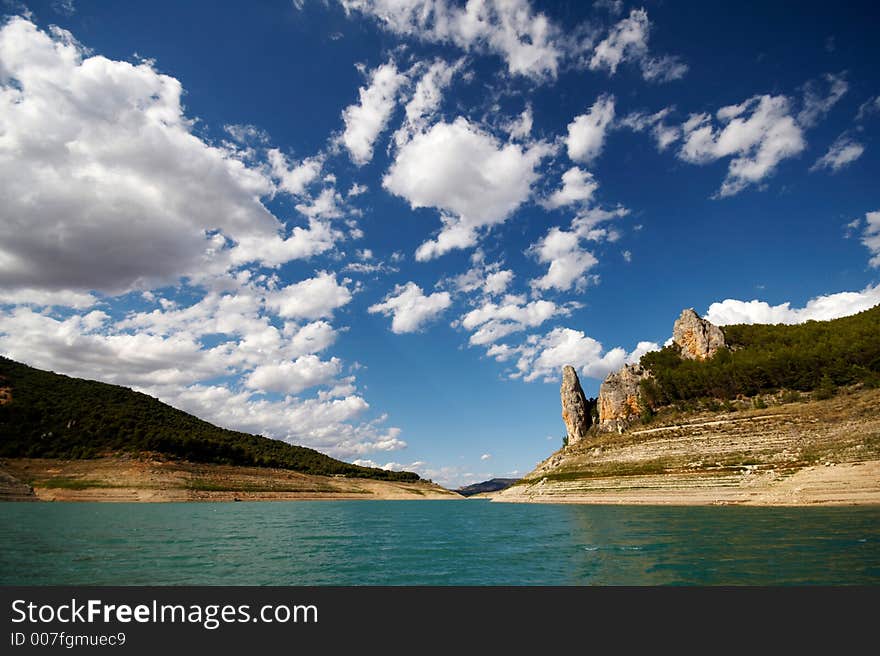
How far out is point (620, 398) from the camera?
151 metres

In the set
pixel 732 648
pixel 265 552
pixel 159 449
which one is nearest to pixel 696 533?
pixel 732 648

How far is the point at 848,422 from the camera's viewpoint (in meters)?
76.3

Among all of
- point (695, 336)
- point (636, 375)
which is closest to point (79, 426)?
point (636, 375)

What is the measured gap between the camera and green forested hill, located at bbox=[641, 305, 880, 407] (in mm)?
100562

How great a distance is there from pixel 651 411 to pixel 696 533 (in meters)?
108

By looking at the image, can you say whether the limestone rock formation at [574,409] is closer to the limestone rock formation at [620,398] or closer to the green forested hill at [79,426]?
the limestone rock formation at [620,398]

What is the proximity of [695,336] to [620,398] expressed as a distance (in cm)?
3224

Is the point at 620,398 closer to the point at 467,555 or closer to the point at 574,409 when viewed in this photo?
the point at 574,409

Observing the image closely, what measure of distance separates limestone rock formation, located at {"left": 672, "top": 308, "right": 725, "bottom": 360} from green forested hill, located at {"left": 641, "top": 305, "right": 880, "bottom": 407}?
316 cm

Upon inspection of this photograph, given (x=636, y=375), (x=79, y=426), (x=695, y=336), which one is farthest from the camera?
(x=636, y=375)

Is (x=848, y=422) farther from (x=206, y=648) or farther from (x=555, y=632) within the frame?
(x=206, y=648)

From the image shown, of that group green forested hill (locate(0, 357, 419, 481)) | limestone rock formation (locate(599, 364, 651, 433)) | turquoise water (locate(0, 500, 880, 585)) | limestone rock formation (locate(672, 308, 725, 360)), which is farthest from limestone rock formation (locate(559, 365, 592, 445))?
turquoise water (locate(0, 500, 880, 585))

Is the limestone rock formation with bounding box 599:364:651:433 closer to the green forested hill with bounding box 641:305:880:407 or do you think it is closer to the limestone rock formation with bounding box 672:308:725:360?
the green forested hill with bounding box 641:305:880:407

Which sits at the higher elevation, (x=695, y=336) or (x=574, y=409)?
(x=695, y=336)
